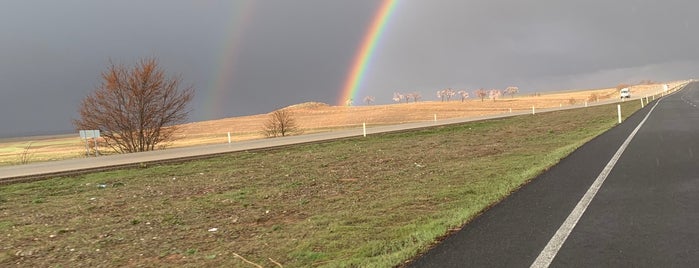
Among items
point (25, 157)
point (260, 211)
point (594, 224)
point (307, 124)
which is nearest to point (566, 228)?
point (594, 224)

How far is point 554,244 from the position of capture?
565cm

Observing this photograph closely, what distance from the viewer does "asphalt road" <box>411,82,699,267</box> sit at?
517 cm

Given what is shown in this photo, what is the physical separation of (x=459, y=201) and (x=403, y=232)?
257 cm

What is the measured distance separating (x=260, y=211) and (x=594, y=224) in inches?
240

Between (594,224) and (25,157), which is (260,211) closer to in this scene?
(594,224)

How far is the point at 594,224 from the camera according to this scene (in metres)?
6.48

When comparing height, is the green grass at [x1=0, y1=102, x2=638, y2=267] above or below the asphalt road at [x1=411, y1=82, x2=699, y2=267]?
below

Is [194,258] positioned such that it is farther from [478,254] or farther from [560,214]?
[560,214]

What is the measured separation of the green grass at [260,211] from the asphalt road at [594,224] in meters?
0.52

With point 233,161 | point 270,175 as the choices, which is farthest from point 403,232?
point 233,161

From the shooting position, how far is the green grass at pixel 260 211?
6727mm

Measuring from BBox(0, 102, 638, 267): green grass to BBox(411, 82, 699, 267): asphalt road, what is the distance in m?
0.52

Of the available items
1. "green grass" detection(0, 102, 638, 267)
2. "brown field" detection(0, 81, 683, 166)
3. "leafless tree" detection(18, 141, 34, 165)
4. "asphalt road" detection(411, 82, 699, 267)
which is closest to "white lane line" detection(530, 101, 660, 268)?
"asphalt road" detection(411, 82, 699, 267)

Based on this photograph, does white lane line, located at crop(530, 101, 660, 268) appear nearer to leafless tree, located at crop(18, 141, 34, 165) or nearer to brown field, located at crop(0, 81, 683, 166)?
leafless tree, located at crop(18, 141, 34, 165)
